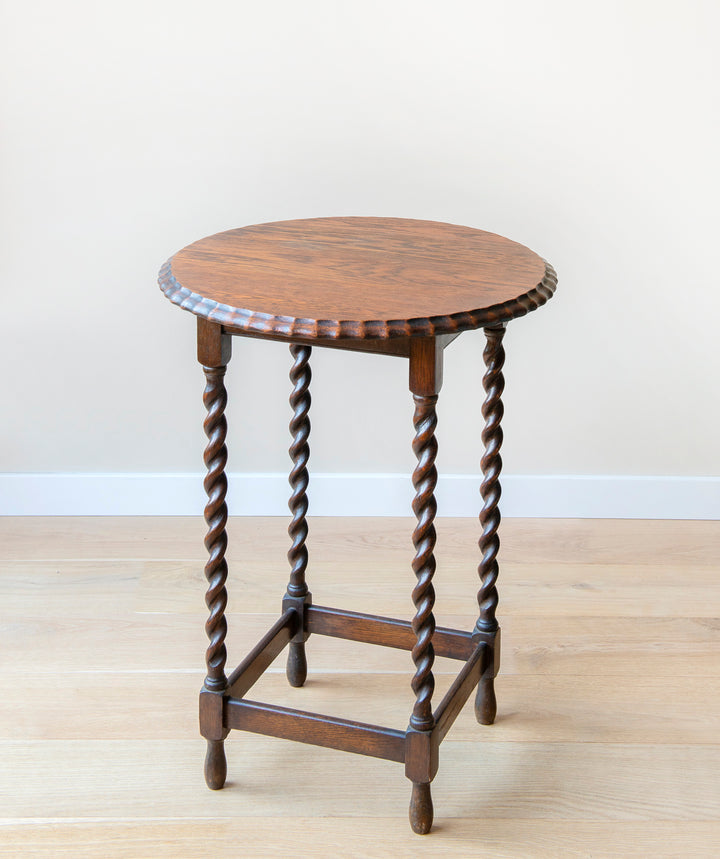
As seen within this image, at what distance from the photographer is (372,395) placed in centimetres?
264

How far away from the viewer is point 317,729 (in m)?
1.70

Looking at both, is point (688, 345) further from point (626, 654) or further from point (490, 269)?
point (490, 269)

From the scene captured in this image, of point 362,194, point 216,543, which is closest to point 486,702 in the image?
point 216,543

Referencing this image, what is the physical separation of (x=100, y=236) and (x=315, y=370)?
0.59 meters

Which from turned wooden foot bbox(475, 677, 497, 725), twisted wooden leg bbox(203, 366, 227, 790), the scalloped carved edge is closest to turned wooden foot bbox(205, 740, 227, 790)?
twisted wooden leg bbox(203, 366, 227, 790)

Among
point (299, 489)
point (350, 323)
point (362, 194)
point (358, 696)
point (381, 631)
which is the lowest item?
point (358, 696)

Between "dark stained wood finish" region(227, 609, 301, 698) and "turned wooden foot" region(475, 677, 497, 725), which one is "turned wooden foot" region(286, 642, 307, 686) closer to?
"dark stained wood finish" region(227, 609, 301, 698)

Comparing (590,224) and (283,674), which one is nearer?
(283,674)

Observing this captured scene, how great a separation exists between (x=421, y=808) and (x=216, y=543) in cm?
52

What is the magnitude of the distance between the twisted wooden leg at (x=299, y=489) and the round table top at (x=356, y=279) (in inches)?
8.7

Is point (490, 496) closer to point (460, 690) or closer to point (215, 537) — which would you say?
point (460, 690)

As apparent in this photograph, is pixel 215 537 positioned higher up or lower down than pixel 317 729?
higher up

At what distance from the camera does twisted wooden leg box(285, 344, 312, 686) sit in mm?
1891

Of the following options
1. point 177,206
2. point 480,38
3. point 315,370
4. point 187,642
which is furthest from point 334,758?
point 480,38
